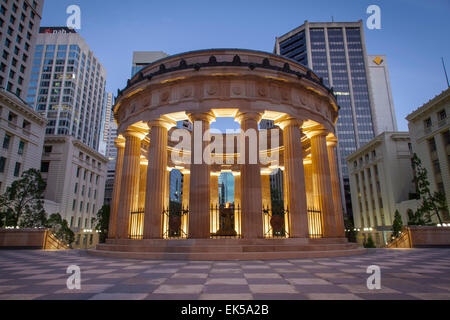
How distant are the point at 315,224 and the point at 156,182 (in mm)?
14632

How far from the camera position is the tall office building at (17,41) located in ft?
231

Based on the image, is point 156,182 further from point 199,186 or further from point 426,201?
point 426,201

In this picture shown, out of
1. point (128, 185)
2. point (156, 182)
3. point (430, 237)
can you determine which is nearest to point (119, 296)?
point (156, 182)

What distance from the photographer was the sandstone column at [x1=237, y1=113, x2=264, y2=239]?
63.9 feet

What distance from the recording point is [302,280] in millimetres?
9047

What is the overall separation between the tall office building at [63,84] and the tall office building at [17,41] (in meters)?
44.6

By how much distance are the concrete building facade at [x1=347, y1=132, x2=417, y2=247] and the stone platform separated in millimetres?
54195

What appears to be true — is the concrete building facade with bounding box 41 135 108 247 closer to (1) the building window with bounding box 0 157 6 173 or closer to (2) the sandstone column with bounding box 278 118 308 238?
(1) the building window with bounding box 0 157 6 173

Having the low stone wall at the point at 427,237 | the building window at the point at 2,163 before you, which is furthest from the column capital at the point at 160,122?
the building window at the point at 2,163

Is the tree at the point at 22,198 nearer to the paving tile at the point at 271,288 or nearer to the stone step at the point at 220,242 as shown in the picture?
the stone step at the point at 220,242

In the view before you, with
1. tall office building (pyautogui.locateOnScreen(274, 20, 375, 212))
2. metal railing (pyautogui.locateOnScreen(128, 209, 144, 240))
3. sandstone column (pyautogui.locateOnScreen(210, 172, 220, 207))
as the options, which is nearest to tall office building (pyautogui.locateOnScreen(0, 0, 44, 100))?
sandstone column (pyautogui.locateOnScreen(210, 172, 220, 207))

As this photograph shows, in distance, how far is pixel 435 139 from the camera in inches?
2056
